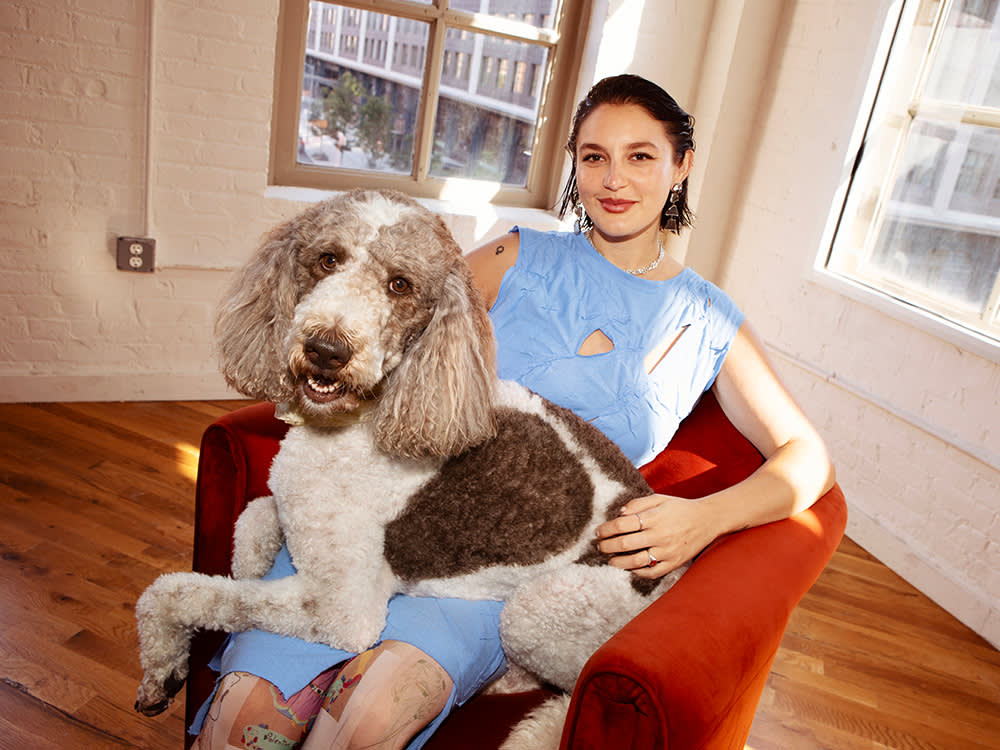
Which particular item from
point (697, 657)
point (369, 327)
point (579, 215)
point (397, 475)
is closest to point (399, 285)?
point (369, 327)

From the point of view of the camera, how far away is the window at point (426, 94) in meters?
3.15

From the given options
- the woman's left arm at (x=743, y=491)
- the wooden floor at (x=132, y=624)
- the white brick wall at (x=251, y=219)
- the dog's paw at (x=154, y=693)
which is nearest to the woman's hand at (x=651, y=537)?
the woman's left arm at (x=743, y=491)

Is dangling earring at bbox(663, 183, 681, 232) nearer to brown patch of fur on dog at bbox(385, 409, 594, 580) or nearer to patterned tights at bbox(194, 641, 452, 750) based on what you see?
brown patch of fur on dog at bbox(385, 409, 594, 580)

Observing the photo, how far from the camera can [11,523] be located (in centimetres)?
224

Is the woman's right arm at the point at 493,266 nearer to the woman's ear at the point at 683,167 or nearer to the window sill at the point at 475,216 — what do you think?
the woman's ear at the point at 683,167

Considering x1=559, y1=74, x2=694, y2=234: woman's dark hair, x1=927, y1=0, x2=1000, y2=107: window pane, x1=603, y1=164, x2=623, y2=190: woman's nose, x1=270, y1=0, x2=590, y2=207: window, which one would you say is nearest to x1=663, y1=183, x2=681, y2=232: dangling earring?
x1=559, y1=74, x2=694, y2=234: woman's dark hair

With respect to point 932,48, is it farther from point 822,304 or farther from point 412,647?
point 412,647

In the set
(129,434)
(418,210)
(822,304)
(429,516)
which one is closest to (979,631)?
(822,304)

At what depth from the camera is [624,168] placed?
1563mm

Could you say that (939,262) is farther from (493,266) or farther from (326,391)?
(326,391)

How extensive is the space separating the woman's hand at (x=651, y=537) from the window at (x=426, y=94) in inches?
99.2

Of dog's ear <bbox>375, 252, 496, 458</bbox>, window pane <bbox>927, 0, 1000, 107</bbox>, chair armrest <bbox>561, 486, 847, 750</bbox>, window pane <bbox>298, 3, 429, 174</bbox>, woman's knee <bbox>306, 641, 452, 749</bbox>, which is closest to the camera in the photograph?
chair armrest <bbox>561, 486, 847, 750</bbox>

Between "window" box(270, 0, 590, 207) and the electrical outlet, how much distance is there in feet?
2.03

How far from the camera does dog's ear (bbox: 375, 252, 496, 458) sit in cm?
117
